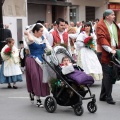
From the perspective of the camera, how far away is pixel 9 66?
1205 cm

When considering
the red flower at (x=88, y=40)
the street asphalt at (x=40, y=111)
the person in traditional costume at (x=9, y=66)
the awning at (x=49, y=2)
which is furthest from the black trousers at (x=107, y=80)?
the awning at (x=49, y=2)

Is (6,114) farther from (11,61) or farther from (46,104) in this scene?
(11,61)

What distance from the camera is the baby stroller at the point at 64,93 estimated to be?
7.85m

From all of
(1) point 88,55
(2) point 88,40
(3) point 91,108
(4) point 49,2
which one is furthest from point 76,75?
(4) point 49,2

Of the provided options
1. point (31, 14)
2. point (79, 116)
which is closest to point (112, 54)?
point (79, 116)

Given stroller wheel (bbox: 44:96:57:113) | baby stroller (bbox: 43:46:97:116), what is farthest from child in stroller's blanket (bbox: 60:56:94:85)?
stroller wheel (bbox: 44:96:57:113)

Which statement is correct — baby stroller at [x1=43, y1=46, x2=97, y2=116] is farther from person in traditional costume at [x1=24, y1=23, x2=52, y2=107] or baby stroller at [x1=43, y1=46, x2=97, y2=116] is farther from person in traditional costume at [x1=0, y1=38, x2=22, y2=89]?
person in traditional costume at [x1=0, y1=38, x2=22, y2=89]

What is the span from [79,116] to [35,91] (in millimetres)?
1150

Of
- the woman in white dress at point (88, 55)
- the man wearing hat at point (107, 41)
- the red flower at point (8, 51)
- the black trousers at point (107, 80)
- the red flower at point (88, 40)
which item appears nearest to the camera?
the man wearing hat at point (107, 41)

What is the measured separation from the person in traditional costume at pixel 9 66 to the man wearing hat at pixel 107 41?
3.57 metres

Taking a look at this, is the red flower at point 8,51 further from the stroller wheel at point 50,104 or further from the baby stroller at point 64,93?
the stroller wheel at point 50,104

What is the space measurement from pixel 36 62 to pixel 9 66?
358 cm

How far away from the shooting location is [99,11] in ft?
113

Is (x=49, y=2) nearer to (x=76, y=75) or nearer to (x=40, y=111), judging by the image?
(x=40, y=111)
